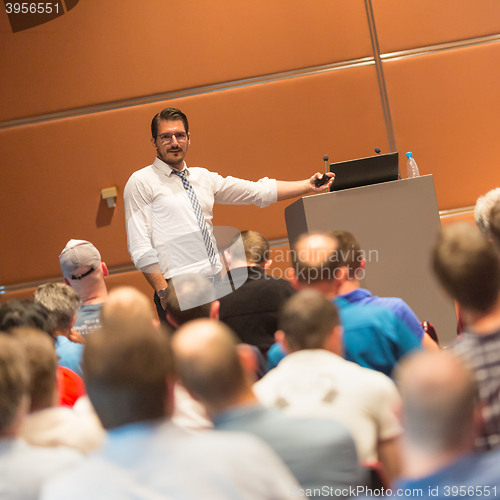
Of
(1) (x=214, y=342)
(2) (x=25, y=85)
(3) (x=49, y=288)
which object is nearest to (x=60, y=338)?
(3) (x=49, y=288)

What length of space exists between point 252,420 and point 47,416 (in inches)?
18.6

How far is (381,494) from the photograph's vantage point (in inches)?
44.1

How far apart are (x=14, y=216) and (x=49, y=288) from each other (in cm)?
165

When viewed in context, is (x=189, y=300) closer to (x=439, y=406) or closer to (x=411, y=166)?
(x=439, y=406)

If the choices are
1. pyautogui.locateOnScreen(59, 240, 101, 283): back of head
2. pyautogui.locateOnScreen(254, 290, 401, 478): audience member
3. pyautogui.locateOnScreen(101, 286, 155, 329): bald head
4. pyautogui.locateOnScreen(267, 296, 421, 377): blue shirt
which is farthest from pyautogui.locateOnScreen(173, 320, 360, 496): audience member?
pyautogui.locateOnScreen(59, 240, 101, 283): back of head

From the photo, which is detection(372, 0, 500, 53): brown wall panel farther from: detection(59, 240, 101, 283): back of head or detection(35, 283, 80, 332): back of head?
detection(35, 283, 80, 332): back of head

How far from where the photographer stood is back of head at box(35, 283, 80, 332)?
6.72 ft

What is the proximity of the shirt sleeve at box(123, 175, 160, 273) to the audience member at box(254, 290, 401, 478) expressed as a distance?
1593 millimetres

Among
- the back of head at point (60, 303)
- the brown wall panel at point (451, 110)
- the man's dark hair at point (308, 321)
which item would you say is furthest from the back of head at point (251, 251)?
the brown wall panel at point (451, 110)

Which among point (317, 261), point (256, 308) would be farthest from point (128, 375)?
point (256, 308)

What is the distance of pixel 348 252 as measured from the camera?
5.88 ft

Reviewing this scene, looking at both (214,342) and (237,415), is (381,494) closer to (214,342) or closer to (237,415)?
(237,415)

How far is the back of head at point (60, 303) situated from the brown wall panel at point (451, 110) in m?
2.21

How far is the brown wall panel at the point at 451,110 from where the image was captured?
11.2ft
